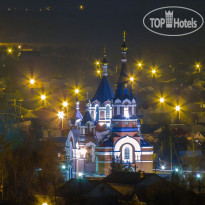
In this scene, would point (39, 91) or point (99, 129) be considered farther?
point (39, 91)

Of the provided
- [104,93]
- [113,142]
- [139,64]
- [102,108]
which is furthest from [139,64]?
[113,142]

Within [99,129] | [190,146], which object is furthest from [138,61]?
[99,129]

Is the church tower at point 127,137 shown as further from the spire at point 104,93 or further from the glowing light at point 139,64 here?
the glowing light at point 139,64

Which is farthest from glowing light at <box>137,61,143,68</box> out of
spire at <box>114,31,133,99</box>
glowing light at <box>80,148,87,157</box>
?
glowing light at <box>80,148,87,157</box>

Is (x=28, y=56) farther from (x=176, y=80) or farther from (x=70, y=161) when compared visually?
(x=70, y=161)

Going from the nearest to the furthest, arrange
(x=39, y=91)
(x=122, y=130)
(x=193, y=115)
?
(x=122, y=130), (x=193, y=115), (x=39, y=91)

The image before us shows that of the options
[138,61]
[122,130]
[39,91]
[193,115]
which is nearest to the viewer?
[122,130]

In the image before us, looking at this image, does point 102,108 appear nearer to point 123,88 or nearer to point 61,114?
point 123,88

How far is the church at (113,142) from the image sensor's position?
120 ft

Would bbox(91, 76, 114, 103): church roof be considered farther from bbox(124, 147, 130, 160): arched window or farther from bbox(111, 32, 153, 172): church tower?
bbox(124, 147, 130, 160): arched window

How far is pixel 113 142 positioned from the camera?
36.6 metres

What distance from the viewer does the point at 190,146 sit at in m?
48.3

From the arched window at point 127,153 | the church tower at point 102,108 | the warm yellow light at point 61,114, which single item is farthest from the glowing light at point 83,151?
the warm yellow light at point 61,114

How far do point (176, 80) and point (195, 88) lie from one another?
4.40m
